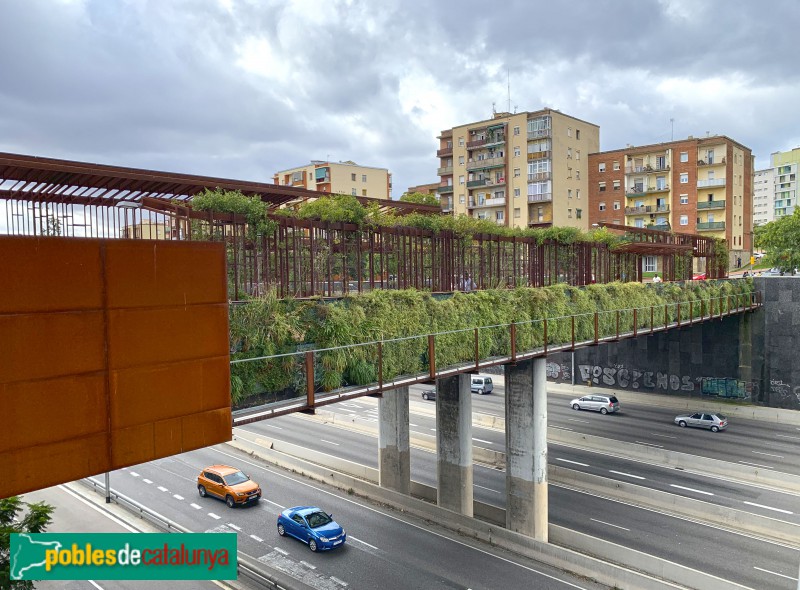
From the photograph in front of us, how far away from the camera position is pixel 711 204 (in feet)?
179

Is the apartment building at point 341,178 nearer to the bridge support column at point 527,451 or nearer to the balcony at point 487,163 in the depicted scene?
the balcony at point 487,163

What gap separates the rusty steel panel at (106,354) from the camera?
641 centimetres

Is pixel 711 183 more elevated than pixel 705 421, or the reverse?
pixel 711 183

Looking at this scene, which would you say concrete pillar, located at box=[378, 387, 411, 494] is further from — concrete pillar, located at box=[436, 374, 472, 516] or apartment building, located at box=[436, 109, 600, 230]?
apartment building, located at box=[436, 109, 600, 230]

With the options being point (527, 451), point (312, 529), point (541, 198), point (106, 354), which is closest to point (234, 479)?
point (312, 529)

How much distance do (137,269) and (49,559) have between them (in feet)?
21.9

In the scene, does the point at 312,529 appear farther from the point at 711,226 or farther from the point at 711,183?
the point at 711,183

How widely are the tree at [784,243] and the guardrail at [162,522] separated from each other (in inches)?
1837

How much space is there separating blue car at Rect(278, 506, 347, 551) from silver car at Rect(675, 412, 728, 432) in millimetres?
24781

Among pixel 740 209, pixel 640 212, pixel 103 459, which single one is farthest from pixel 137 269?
pixel 740 209

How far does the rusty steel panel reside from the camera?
641cm

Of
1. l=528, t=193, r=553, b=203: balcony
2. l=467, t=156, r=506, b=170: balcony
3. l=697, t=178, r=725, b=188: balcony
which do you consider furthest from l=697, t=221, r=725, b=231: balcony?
l=467, t=156, r=506, b=170: balcony

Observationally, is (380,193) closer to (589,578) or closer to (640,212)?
(640,212)

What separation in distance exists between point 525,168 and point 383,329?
152 ft
